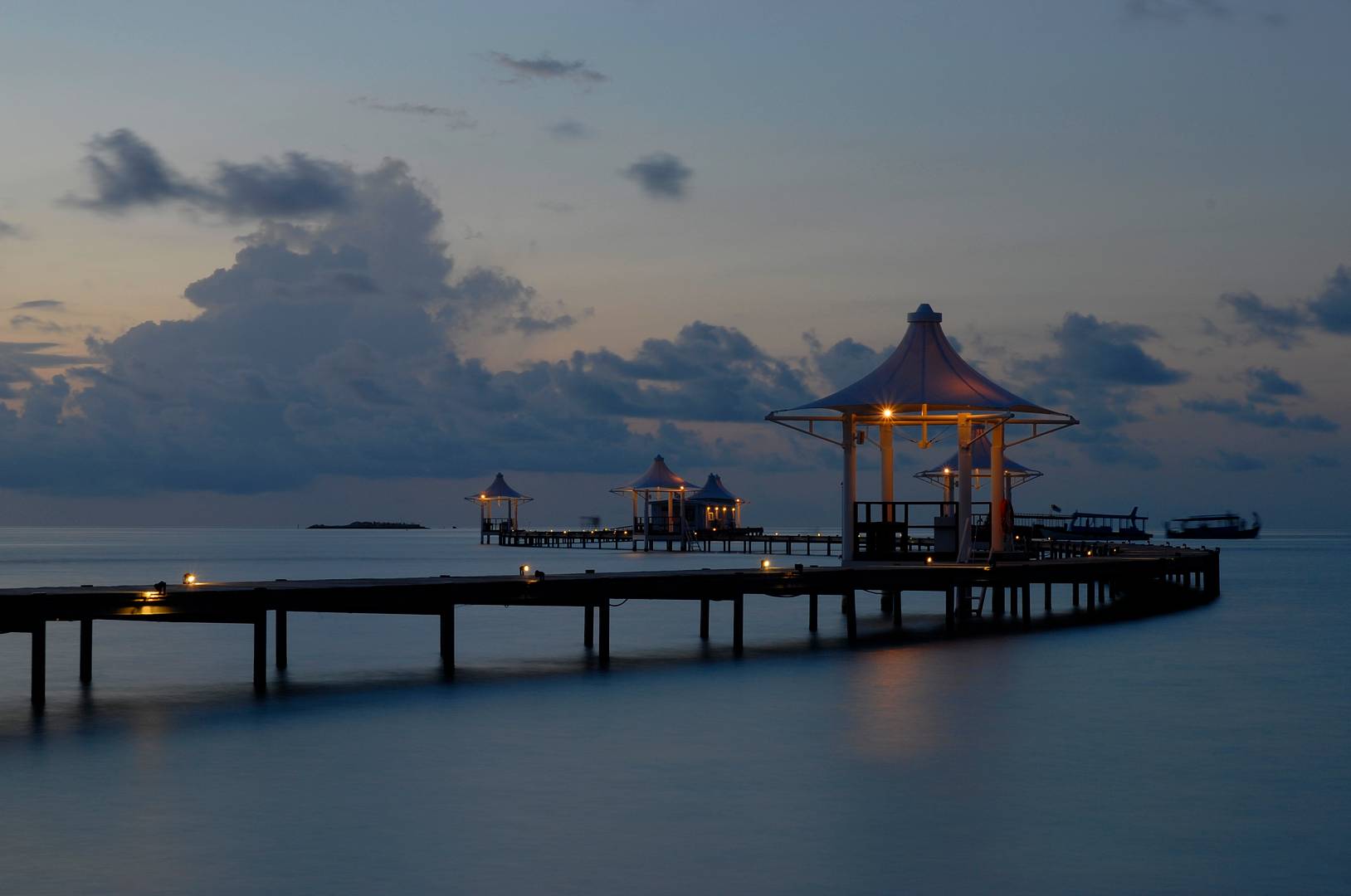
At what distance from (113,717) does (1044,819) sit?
11.7m

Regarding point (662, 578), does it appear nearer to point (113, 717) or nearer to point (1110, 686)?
point (1110, 686)

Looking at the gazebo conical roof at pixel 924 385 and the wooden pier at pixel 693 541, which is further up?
the gazebo conical roof at pixel 924 385

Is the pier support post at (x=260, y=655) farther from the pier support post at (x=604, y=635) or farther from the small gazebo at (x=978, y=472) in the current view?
the small gazebo at (x=978, y=472)

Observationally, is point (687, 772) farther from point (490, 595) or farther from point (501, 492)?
point (501, 492)

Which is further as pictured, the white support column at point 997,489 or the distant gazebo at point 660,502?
the distant gazebo at point 660,502

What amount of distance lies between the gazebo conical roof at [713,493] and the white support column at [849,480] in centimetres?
6366

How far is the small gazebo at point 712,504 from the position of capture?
95.6 metres

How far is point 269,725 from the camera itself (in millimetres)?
17797

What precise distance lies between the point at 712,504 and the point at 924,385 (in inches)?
2553

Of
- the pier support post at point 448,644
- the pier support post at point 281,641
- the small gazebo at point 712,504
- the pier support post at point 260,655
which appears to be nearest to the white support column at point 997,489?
the pier support post at point 448,644

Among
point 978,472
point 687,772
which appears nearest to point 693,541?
point 978,472

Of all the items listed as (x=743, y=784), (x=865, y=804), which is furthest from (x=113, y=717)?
(x=865, y=804)

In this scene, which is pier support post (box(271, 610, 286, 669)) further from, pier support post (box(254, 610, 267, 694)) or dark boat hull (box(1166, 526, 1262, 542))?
dark boat hull (box(1166, 526, 1262, 542))

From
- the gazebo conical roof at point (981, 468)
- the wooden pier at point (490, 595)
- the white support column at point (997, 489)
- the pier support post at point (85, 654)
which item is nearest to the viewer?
the wooden pier at point (490, 595)
